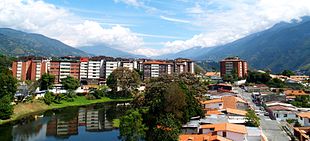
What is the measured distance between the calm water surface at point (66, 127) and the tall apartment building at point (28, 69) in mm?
20580

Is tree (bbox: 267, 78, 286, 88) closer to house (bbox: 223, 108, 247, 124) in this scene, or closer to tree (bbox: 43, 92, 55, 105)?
house (bbox: 223, 108, 247, 124)

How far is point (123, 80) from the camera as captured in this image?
204ft

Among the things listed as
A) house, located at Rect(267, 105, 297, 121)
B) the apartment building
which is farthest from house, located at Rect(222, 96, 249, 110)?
the apartment building

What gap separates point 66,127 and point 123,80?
26257 millimetres

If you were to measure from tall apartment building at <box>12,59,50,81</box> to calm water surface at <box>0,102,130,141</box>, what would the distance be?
20580 mm

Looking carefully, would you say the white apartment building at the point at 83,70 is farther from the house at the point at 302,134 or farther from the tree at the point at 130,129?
the house at the point at 302,134

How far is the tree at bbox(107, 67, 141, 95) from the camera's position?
62.4 metres

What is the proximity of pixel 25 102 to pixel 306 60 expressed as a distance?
166 meters

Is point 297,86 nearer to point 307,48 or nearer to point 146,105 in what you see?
point 146,105

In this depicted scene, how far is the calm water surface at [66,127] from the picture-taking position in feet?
103

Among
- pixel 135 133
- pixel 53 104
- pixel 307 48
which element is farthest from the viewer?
pixel 307 48

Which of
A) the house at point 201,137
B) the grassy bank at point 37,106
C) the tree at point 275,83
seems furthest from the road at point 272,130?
the tree at point 275,83

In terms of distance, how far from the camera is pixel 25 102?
1868 inches

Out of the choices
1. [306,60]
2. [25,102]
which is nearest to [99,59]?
[25,102]
